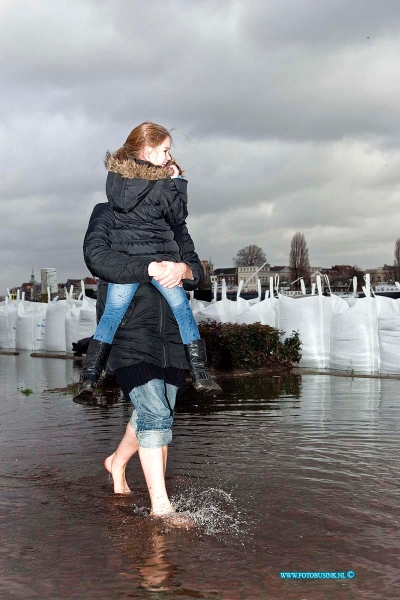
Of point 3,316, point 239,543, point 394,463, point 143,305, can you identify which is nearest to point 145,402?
point 143,305

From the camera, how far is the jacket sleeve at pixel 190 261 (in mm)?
3961

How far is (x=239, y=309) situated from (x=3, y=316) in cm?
1138

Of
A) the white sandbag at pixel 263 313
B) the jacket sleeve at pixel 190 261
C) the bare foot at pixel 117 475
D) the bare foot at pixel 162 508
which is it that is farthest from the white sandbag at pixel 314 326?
the bare foot at pixel 162 508

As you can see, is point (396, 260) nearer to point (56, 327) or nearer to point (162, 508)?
point (56, 327)

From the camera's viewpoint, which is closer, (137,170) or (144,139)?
(137,170)

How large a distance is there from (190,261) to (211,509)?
130 centimetres

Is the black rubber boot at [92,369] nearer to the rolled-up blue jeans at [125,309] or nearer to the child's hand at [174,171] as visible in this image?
the rolled-up blue jeans at [125,309]

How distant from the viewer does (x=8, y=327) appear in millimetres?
25844

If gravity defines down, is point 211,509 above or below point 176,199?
below

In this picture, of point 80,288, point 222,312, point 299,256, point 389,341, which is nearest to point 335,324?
point 389,341

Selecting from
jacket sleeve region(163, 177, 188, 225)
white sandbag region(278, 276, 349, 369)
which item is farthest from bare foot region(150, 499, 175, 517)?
white sandbag region(278, 276, 349, 369)

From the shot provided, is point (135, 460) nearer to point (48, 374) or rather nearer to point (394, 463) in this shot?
point (394, 463)

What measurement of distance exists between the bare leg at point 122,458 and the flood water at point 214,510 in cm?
7

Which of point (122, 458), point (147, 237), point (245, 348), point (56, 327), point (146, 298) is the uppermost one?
point (56, 327)
